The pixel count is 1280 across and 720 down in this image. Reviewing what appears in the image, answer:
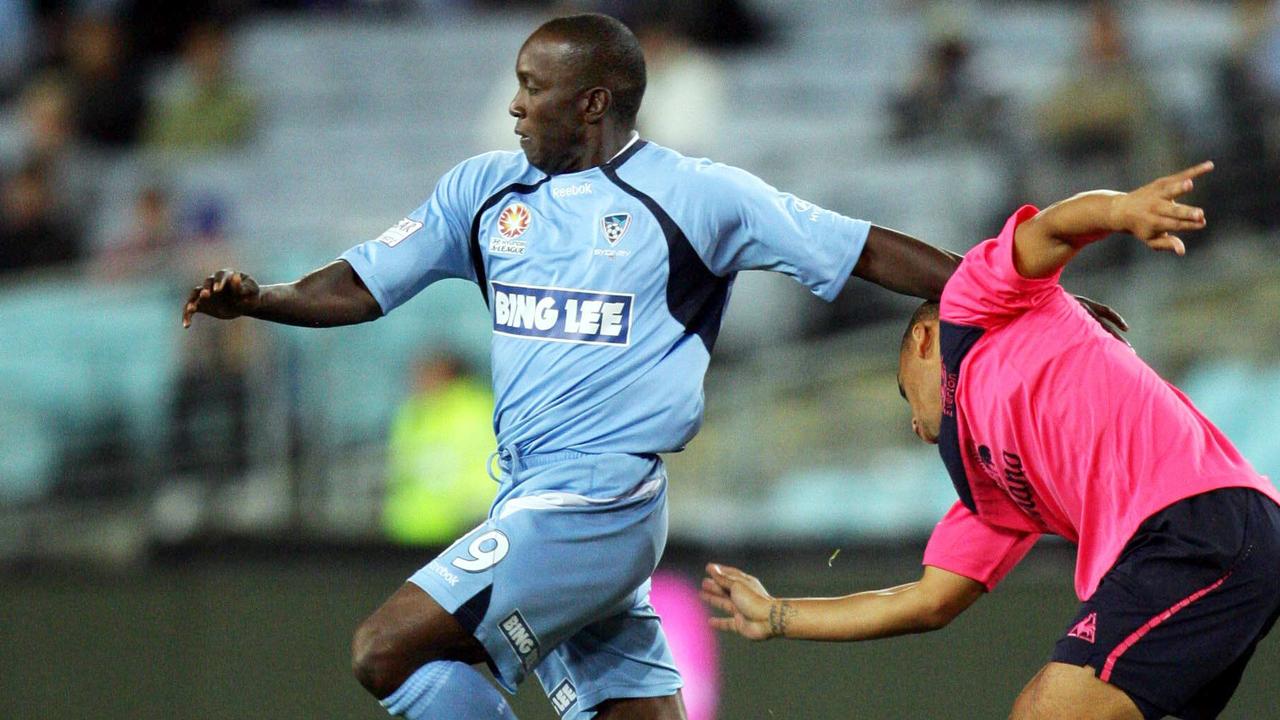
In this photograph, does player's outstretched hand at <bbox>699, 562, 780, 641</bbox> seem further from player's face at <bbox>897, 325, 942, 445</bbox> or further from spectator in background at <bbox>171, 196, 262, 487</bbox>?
spectator in background at <bbox>171, 196, 262, 487</bbox>

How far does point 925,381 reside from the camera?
3.79m

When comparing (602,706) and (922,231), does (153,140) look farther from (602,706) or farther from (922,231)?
(602,706)

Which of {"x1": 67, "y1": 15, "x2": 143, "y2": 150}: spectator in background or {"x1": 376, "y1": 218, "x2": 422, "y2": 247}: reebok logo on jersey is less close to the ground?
{"x1": 376, "y1": 218, "x2": 422, "y2": 247}: reebok logo on jersey

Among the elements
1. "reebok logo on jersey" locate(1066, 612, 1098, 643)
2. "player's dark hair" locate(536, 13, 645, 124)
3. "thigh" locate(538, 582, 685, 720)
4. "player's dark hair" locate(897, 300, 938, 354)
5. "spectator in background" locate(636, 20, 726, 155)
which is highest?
"player's dark hair" locate(536, 13, 645, 124)

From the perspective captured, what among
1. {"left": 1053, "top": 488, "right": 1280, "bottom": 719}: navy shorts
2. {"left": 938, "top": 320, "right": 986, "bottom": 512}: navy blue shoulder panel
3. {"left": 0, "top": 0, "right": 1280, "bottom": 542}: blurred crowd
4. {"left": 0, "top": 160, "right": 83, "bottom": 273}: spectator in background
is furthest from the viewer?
{"left": 0, "top": 160, "right": 83, "bottom": 273}: spectator in background

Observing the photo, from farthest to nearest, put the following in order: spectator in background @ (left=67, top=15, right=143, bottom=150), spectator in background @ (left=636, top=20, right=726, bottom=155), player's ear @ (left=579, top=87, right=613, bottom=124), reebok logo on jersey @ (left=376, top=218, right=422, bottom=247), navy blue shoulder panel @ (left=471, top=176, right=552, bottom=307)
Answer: spectator in background @ (left=67, top=15, right=143, bottom=150) < spectator in background @ (left=636, top=20, right=726, bottom=155) < reebok logo on jersey @ (left=376, top=218, right=422, bottom=247) < navy blue shoulder panel @ (left=471, top=176, right=552, bottom=307) < player's ear @ (left=579, top=87, right=613, bottom=124)

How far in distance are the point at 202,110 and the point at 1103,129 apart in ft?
18.8

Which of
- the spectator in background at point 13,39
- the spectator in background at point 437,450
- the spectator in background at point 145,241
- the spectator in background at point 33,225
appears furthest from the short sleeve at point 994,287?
the spectator in background at point 13,39

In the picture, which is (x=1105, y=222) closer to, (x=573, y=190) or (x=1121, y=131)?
(x=573, y=190)

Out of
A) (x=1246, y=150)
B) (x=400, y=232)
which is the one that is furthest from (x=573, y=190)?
(x=1246, y=150)

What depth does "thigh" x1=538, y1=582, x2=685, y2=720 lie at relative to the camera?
4.25 meters

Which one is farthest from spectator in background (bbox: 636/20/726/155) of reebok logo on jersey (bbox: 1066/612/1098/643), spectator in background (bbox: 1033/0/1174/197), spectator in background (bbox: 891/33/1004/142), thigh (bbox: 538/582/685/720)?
reebok logo on jersey (bbox: 1066/612/1098/643)

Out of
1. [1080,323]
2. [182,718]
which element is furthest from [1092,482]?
[182,718]

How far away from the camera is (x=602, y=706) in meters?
4.29
